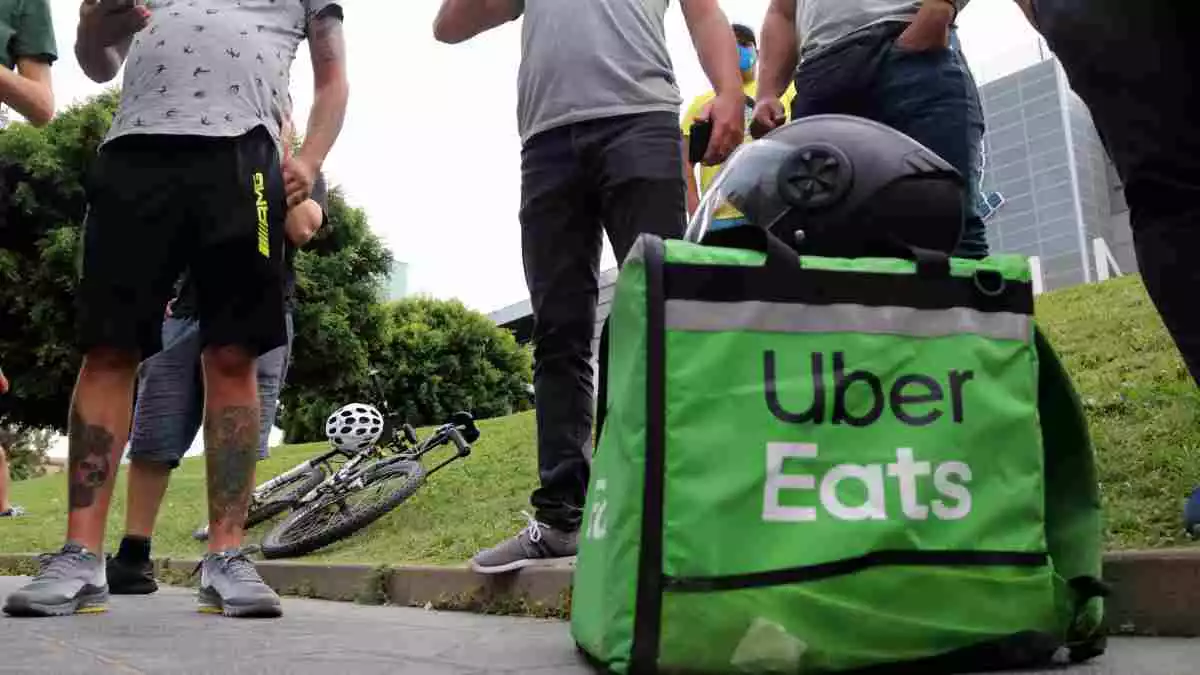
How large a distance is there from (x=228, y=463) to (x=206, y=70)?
1032 millimetres

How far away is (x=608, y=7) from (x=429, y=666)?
6.22 ft

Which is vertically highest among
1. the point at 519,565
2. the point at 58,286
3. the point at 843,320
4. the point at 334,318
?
the point at 58,286

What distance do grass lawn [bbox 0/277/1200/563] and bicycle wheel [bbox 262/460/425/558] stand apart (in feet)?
0.26

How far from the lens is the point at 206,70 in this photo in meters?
2.80

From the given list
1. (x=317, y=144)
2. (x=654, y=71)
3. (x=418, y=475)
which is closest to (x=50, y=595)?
(x=317, y=144)

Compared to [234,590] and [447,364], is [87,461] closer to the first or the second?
[234,590]

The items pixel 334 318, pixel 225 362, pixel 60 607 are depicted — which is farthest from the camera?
pixel 334 318

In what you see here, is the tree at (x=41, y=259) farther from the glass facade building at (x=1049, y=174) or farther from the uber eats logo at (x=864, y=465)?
the glass facade building at (x=1049, y=174)

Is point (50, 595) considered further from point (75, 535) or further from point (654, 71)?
point (654, 71)

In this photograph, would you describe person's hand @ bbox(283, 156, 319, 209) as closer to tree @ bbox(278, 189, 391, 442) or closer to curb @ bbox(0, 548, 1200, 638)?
curb @ bbox(0, 548, 1200, 638)

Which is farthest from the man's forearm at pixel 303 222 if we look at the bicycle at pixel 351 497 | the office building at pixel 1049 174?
the office building at pixel 1049 174

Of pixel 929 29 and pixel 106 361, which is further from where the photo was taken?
pixel 106 361

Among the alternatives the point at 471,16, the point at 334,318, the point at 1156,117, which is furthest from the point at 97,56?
the point at 334,318

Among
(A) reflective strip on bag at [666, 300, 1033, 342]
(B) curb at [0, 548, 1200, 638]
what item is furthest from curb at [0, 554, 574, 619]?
(A) reflective strip on bag at [666, 300, 1033, 342]
